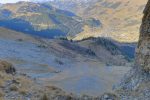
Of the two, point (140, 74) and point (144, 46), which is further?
point (144, 46)

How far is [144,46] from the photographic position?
26.4 metres

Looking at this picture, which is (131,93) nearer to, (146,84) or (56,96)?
(146,84)

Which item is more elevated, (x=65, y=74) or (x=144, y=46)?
(x=144, y=46)

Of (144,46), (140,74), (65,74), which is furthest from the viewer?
(65,74)

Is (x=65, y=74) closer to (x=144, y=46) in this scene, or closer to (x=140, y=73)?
(x=144, y=46)

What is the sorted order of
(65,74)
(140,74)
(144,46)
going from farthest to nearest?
1. (65,74)
2. (144,46)
3. (140,74)

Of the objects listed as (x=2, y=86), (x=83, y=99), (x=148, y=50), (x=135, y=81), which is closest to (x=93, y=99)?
(x=83, y=99)

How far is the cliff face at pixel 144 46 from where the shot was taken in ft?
84.4

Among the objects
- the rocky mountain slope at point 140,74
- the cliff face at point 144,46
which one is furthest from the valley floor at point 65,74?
the cliff face at point 144,46

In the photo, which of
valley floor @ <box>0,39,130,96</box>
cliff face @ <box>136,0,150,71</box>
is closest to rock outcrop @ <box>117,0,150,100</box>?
cliff face @ <box>136,0,150,71</box>

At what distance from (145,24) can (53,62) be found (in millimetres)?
112091

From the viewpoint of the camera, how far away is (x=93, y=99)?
25109mm

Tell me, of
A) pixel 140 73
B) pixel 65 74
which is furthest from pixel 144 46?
pixel 65 74

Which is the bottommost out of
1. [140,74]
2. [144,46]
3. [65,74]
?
[65,74]
